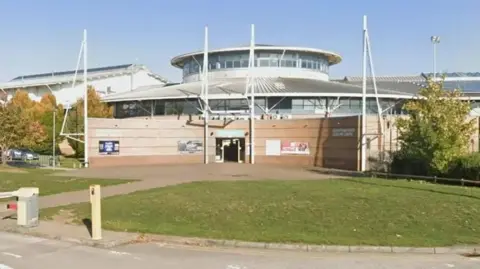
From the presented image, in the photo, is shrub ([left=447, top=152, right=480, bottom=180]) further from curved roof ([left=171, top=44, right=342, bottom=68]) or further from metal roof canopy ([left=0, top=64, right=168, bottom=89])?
metal roof canopy ([left=0, top=64, right=168, bottom=89])

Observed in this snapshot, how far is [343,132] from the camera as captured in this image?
38.8 m

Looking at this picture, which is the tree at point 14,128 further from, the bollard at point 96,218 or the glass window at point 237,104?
the bollard at point 96,218

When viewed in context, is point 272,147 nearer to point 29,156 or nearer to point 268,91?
point 268,91

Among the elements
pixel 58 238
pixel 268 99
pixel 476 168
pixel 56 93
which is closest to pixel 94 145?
pixel 268 99

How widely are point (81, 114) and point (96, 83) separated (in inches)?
1332

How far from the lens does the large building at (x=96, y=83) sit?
83.7m

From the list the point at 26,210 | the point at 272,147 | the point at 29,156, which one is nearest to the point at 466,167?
the point at 26,210

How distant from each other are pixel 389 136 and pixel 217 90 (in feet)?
69.0

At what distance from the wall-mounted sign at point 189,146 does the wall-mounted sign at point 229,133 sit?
70.2 inches

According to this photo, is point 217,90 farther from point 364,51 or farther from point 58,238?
point 58,238

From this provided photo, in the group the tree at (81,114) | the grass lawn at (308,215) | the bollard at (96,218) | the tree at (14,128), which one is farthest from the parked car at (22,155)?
the bollard at (96,218)

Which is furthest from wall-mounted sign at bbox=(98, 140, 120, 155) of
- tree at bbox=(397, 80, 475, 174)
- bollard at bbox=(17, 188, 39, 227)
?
bollard at bbox=(17, 188, 39, 227)

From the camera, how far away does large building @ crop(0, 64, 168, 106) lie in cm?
8369

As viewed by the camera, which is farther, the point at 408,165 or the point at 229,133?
the point at 229,133
